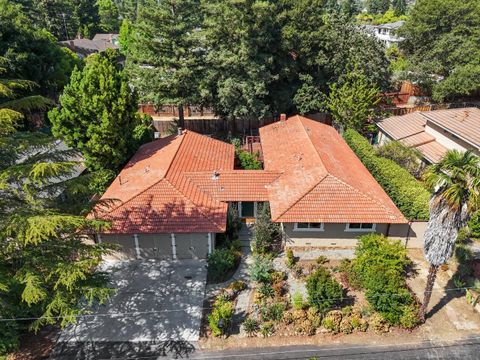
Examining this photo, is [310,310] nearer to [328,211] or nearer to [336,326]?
[336,326]

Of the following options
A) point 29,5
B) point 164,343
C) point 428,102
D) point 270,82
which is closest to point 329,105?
point 270,82

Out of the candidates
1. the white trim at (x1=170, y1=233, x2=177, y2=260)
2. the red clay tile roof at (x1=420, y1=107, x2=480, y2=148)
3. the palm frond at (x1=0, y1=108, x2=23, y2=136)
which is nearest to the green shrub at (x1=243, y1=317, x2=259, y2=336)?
the white trim at (x1=170, y1=233, x2=177, y2=260)

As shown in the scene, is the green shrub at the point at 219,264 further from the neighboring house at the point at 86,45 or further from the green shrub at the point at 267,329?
the neighboring house at the point at 86,45

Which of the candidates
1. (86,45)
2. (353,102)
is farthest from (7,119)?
(86,45)

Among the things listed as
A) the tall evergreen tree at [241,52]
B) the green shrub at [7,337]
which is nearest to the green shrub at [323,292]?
the green shrub at [7,337]

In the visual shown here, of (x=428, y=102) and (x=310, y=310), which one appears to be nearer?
(x=310, y=310)

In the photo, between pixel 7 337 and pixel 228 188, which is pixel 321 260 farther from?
pixel 7 337
